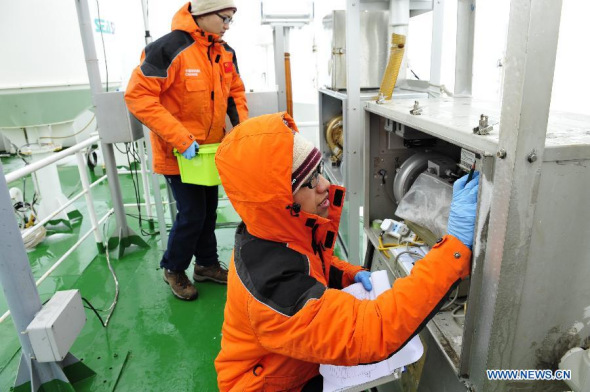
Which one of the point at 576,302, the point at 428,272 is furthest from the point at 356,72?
the point at 576,302

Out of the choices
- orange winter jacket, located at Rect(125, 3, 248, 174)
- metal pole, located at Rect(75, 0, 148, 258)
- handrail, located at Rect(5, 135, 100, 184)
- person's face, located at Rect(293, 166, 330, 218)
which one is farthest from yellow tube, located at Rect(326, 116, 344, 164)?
handrail, located at Rect(5, 135, 100, 184)

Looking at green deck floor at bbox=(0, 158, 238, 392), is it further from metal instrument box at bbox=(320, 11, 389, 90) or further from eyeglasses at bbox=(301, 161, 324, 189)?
metal instrument box at bbox=(320, 11, 389, 90)

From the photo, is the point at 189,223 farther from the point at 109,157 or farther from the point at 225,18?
the point at 225,18

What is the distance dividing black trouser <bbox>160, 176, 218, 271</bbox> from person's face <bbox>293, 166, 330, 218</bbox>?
1429mm

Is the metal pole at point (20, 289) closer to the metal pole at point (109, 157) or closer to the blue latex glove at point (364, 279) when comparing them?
the blue latex glove at point (364, 279)

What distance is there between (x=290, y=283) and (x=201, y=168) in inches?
55.0

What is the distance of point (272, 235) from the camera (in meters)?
0.99

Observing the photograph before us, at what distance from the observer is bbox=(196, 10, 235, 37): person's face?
2.12 metres

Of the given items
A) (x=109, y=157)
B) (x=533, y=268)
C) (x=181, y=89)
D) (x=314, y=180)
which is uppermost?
(x=181, y=89)

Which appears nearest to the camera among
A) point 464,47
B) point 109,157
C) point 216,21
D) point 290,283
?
point 290,283

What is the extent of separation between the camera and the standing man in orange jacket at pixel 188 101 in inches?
81.4

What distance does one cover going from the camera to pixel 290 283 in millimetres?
905

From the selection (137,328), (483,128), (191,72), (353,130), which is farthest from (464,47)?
(137,328)

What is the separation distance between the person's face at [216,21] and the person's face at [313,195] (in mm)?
1527
